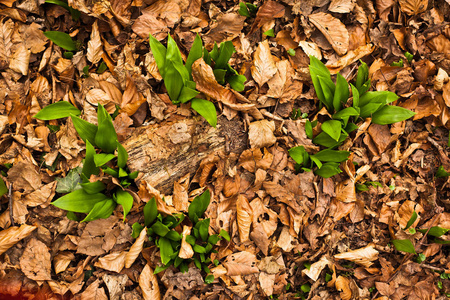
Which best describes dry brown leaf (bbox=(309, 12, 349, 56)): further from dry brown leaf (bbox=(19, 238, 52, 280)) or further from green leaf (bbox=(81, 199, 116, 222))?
dry brown leaf (bbox=(19, 238, 52, 280))

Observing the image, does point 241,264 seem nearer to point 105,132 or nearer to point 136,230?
point 136,230

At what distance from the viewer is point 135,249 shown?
186 cm

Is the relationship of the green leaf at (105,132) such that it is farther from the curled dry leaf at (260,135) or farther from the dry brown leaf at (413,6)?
the dry brown leaf at (413,6)

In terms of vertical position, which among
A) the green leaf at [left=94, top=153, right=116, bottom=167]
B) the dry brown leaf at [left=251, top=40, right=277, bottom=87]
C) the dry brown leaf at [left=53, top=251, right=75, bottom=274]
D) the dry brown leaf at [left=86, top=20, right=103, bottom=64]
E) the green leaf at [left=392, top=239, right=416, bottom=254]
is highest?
the dry brown leaf at [left=86, top=20, right=103, bottom=64]

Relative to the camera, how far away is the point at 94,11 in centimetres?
210

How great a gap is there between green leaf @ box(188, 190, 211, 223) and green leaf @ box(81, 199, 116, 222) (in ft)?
1.64

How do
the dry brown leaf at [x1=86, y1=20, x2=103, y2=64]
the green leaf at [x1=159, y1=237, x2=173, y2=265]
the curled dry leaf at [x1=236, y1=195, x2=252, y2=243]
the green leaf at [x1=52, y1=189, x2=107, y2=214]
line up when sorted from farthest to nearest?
the dry brown leaf at [x1=86, y1=20, x2=103, y2=64]
the curled dry leaf at [x1=236, y1=195, x2=252, y2=243]
the green leaf at [x1=159, y1=237, x2=173, y2=265]
the green leaf at [x1=52, y1=189, x2=107, y2=214]

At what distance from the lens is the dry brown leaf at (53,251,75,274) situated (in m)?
1.89

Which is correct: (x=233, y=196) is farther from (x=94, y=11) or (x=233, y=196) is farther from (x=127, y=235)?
(x=94, y=11)

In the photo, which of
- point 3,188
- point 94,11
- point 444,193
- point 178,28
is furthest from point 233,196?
point 444,193

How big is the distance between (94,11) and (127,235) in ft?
5.33

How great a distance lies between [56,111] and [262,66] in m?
1.53

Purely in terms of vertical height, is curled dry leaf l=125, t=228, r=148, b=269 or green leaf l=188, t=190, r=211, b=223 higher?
green leaf l=188, t=190, r=211, b=223

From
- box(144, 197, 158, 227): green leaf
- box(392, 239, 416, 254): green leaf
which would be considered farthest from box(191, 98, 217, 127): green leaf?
box(392, 239, 416, 254): green leaf
